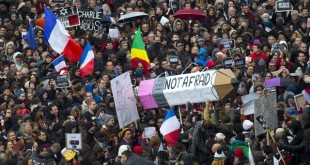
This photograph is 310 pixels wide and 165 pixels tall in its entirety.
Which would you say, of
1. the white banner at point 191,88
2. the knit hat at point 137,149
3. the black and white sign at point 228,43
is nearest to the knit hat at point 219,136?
the knit hat at point 137,149

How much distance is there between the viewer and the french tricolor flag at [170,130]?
109ft

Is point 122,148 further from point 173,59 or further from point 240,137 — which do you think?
point 173,59

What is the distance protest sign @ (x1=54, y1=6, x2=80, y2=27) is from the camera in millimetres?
41969

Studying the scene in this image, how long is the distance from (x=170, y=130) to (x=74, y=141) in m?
1.76

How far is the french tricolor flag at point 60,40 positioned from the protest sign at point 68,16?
4.02ft

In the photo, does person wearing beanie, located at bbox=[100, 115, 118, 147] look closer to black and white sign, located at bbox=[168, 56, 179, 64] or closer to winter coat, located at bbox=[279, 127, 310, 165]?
black and white sign, located at bbox=[168, 56, 179, 64]

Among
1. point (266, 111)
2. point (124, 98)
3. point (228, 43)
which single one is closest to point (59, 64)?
point (228, 43)

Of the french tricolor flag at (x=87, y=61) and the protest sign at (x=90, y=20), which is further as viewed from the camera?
the protest sign at (x=90, y=20)

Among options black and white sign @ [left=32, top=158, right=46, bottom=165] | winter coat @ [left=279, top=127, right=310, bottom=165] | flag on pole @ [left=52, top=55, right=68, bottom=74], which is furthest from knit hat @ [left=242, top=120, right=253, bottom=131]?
flag on pole @ [left=52, top=55, right=68, bottom=74]

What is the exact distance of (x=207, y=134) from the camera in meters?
31.9

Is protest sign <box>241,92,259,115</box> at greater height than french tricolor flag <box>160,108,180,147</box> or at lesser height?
greater

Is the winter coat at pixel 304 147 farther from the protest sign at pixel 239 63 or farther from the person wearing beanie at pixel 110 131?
the protest sign at pixel 239 63

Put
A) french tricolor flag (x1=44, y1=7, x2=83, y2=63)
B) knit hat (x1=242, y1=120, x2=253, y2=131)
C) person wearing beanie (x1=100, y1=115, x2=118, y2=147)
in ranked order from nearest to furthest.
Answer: knit hat (x1=242, y1=120, x2=253, y2=131) < person wearing beanie (x1=100, y1=115, x2=118, y2=147) < french tricolor flag (x1=44, y1=7, x2=83, y2=63)

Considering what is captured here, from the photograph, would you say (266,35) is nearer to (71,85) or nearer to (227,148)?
(71,85)
